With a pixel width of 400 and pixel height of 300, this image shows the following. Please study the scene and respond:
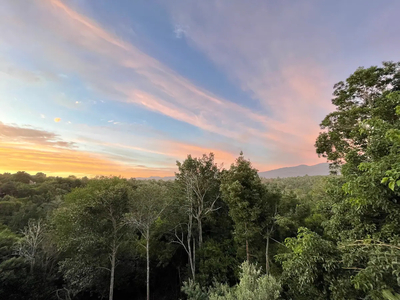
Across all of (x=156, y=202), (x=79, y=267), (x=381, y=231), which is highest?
(x=381, y=231)

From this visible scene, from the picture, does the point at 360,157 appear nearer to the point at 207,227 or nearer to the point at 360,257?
the point at 360,257

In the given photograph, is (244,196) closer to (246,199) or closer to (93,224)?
(246,199)

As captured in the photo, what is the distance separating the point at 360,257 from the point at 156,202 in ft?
41.0

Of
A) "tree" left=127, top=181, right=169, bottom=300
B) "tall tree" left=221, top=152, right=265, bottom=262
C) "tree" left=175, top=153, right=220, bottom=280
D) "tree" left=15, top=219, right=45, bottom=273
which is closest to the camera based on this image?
"tall tree" left=221, top=152, right=265, bottom=262

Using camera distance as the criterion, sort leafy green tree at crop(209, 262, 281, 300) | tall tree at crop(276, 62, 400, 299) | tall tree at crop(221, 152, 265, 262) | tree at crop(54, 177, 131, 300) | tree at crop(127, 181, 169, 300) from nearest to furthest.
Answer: tall tree at crop(276, 62, 400, 299) < leafy green tree at crop(209, 262, 281, 300) < tall tree at crop(221, 152, 265, 262) < tree at crop(54, 177, 131, 300) < tree at crop(127, 181, 169, 300)

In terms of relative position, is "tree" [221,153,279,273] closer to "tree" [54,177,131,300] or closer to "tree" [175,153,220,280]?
"tree" [175,153,220,280]

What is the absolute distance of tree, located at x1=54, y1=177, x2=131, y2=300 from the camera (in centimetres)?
1160

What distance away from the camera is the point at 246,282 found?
629 cm

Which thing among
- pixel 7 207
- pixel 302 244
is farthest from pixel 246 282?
pixel 7 207

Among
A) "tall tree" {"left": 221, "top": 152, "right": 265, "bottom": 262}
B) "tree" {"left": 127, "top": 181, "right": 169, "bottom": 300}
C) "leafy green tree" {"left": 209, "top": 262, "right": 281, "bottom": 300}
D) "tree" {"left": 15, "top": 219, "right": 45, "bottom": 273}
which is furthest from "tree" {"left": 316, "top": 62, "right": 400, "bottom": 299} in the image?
"tree" {"left": 15, "top": 219, "right": 45, "bottom": 273}

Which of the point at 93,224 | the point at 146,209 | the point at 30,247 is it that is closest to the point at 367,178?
the point at 146,209

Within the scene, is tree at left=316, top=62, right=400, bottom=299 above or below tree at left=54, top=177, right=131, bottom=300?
above

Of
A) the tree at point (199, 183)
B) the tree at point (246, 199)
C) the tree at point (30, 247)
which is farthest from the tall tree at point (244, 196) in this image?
the tree at point (30, 247)

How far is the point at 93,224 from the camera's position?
40.2ft
